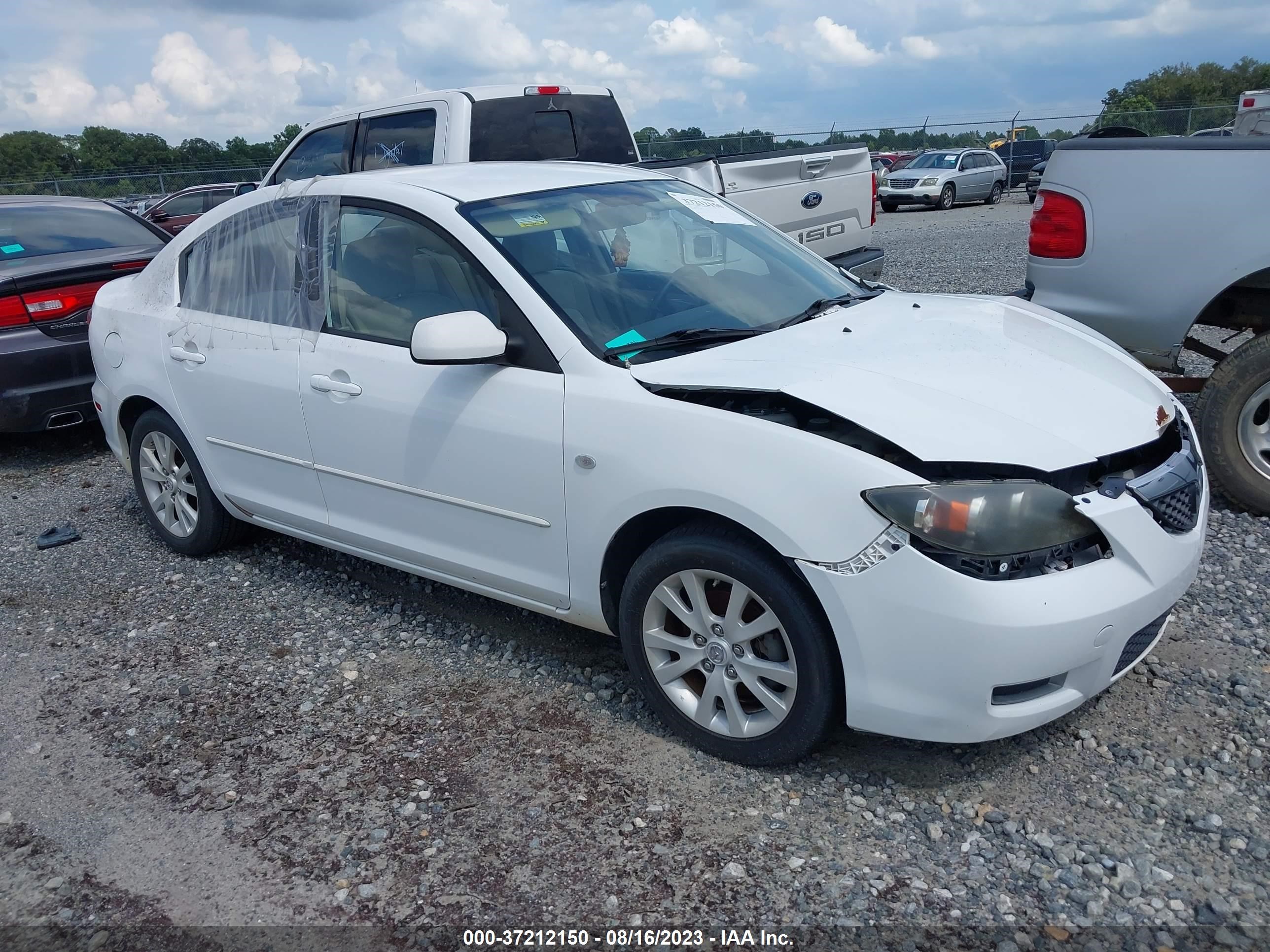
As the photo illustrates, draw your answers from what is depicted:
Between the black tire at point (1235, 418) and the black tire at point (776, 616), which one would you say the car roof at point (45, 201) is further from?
the black tire at point (1235, 418)

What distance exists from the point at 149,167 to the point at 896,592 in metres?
33.6

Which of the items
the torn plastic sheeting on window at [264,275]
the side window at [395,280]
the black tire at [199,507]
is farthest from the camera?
the black tire at [199,507]

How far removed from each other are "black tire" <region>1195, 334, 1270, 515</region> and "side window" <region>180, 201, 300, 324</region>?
4.05m

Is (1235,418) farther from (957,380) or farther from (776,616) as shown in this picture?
(776,616)

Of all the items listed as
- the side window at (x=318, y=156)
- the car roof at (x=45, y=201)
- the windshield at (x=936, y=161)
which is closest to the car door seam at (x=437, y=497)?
the side window at (x=318, y=156)

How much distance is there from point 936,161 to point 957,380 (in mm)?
25333

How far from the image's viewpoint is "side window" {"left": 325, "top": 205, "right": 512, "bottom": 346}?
3.64m

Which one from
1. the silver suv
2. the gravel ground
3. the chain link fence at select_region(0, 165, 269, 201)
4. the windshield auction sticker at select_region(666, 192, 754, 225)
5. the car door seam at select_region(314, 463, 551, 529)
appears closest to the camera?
the gravel ground

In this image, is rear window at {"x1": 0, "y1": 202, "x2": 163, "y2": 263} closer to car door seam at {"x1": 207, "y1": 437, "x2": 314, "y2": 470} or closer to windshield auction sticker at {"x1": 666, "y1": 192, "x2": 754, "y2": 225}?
car door seam at {"x1": 207, "y1": 437, "x2": 314, "y2": 470}

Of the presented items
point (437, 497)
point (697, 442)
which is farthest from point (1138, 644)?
point (437, 497)

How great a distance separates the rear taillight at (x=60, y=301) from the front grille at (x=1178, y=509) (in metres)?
6.35

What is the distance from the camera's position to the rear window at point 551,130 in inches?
289

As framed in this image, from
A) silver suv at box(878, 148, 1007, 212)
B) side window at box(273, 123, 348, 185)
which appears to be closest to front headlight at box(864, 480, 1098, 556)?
side window at box(273, 123, 348, 185)

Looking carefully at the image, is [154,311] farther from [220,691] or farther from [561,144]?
[561,144]
